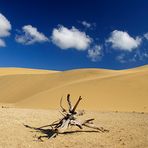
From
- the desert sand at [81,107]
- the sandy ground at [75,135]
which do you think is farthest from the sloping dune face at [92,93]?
the sandy ground at [75,135]


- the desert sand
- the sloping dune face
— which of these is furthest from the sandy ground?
the sloping dune face

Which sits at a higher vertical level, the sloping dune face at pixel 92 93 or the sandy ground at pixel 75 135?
the sloping dune face at pixel 92 93

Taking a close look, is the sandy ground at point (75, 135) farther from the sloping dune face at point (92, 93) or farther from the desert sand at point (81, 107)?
the sloping dune face at point (92, 93)

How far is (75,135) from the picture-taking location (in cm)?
1530

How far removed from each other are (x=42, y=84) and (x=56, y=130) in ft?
85.6

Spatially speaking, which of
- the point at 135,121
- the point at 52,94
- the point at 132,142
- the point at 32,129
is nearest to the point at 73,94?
the point at 52,94

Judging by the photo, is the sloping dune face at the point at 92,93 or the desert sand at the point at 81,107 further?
the sloping dune face at the point at 92,93

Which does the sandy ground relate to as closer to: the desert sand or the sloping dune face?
the desert sand

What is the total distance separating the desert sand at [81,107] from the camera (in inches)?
565

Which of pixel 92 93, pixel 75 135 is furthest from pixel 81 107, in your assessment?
pixel 75 135

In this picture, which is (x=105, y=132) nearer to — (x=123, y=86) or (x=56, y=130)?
(x=56, y=130)

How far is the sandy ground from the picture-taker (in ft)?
45.0

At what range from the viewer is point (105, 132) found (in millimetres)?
16109

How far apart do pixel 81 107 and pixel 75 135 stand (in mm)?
13283
